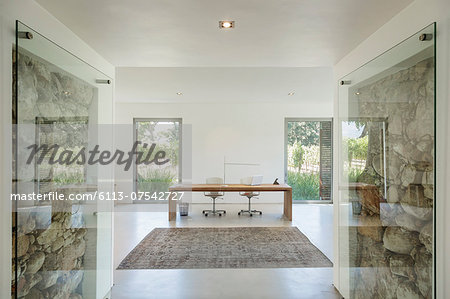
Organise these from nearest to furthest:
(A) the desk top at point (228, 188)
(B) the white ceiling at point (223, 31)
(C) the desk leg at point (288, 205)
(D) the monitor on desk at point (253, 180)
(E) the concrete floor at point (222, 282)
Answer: (B) the white ceiling at point (223, 31) < (E) the concrete floor at point (222, 282) < (A) the desk top at point (228, 188) < (C) the desk leg at point (288, 205) < (D) the monitor on desk at point (253, 180)

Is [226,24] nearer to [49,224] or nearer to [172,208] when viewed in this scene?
[49,224]

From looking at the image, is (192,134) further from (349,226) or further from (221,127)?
(349,226)

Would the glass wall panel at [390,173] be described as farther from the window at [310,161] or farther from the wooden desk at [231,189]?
the window at [310,161]

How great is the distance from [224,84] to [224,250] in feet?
10.1

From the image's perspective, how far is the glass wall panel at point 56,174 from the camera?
183 cm

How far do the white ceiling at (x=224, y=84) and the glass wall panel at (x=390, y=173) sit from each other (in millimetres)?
2214

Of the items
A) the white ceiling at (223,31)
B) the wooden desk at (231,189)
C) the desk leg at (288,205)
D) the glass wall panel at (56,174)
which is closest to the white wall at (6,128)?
the glass wall panel at (56,174)

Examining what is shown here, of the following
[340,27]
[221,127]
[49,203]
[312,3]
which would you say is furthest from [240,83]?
[49,203]

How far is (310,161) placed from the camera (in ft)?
28.3

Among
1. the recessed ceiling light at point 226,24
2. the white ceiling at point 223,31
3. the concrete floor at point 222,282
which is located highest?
the white ceiling at point 223,31

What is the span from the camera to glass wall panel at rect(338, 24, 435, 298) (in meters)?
1.87

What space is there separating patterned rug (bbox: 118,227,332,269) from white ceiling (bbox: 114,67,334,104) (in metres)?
2.76

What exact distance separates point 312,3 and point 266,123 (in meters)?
6.69

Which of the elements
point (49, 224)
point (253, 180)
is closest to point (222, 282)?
point (49, 224)
